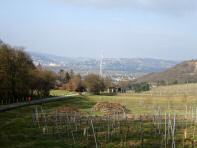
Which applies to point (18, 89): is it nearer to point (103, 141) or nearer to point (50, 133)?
point (50, 133)

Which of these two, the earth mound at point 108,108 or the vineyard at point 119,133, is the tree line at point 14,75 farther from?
the vineyard at point 119,133

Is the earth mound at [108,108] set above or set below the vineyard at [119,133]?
above

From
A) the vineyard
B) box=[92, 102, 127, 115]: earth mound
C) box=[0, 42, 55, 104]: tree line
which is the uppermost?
box=[0, 42, 55, 104]: tree line

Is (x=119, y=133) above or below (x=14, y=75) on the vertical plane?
below

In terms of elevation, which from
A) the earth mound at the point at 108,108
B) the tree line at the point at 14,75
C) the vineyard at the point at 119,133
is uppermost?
the tree line at the point at 14,75

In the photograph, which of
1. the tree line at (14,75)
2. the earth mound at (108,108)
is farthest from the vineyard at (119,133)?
the tree line at (14,75)

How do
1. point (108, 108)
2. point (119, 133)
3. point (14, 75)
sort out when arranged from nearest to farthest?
point (119, 133)
point (108, 108)
point (14, 75)

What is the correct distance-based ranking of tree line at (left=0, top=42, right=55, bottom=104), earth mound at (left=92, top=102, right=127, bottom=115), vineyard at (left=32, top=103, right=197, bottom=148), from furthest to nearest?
tree line at (left=0, top=42, right=55, bottom=104) → earth mound at (left=92, top=102, right=127, bottom=115) → vineyard at (left=32, top=103, right=197, bottom=148)

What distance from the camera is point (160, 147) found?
1380 inches

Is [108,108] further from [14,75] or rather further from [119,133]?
[119,133]

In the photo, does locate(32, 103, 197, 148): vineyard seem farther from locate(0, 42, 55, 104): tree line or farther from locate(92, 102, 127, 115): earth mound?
locate(0, 42, 55, 104): tree line

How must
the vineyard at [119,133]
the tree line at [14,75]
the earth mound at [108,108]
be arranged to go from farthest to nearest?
1. the tree line at [14,75]
2. the earth mound at [108,108]
3. the vineyard at [119,133]

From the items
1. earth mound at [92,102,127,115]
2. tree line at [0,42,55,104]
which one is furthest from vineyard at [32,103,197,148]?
tree line at [0,42,55,104]

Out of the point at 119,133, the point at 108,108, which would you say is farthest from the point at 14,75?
the point at 119,133
